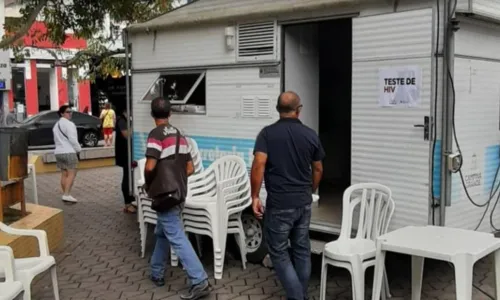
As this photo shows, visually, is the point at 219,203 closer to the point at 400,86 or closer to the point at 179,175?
the point at 179,175

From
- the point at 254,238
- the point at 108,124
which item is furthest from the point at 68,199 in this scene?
the point at 108,124

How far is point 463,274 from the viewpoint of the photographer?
379 centimetres

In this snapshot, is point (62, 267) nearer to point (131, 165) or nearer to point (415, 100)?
point (131, 165)

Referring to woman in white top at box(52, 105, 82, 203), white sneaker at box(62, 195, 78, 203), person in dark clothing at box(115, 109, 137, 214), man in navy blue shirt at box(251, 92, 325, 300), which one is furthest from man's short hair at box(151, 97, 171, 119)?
white sneaker at box(62, 195, 78, 203)

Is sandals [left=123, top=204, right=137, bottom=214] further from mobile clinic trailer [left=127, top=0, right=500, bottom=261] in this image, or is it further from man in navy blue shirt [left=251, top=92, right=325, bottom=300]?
man in navy blue shirt [left=251, top=92, right=325, bottom=300]

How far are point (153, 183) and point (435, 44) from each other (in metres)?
2.43

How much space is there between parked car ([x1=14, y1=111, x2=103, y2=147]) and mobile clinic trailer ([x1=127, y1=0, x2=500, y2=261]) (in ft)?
35.2

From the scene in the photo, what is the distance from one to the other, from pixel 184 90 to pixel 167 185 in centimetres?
205

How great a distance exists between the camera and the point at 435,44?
452cm

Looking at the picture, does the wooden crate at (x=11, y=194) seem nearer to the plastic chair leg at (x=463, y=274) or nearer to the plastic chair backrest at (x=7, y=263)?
the plastic chair backrest at (x=7, y=263)

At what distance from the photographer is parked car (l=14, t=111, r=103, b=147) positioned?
643 inches

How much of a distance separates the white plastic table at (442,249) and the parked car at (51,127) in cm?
1329

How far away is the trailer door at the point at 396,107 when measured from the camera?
462cm

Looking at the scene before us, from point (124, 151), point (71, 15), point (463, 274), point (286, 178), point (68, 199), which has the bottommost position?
point (68, 199)
